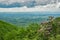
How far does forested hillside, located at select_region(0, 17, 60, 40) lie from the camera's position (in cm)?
293

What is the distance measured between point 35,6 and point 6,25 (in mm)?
20899

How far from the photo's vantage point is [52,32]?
3020 mm

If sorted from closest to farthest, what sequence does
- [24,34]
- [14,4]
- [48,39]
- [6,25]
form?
1. [48,39]
2. [24,34]
3. [6,25]
4. [14,4]

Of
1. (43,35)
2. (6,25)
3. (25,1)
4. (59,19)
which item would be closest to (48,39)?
(43,35)

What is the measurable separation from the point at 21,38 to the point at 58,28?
1.85 feet

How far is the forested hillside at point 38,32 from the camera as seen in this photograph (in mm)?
2928

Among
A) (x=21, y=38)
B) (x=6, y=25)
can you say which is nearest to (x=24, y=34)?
(x=21, y=38)

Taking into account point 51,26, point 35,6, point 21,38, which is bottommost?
point 35,6

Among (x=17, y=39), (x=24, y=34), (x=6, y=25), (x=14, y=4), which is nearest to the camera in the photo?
(x=17, y=39)

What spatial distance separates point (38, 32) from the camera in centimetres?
306

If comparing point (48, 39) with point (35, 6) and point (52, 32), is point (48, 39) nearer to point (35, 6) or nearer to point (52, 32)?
point (52, 32)

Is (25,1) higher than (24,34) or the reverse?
the reverse

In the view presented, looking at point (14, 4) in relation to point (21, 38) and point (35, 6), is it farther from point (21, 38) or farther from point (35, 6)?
point (21, 38)

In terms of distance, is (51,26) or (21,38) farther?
(21,38)
